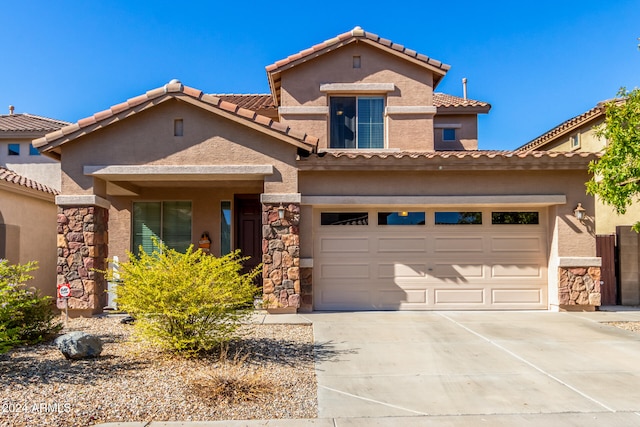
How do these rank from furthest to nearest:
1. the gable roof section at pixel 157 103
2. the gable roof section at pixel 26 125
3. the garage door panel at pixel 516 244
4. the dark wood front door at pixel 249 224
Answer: the gable roof section at pixel 26 125, the dark wood front door at pixel 249 224, the garage door panel at pixel 516 244, the gable roof section at pixel 157 103

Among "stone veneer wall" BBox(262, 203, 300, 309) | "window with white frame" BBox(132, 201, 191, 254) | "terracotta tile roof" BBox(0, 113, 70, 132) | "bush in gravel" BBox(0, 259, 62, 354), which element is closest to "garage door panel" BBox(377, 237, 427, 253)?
"stone veneer wall" BBox(262, 203, 300, 309)

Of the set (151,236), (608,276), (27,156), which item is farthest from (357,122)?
(27,156)

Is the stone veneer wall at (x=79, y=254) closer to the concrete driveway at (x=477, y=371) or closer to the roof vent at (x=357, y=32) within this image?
the concrete driveway at (x=477, y=371)

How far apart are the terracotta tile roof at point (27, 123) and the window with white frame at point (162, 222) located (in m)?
8.71

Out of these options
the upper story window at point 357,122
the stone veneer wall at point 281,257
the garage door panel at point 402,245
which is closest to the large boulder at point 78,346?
the stone veneer wall at point 281,257

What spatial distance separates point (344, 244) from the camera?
1097 cm

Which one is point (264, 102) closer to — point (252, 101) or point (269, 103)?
point (269, 103)

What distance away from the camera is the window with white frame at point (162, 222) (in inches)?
512

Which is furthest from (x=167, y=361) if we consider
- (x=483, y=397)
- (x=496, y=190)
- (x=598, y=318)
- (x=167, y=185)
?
(x=598, y=318)

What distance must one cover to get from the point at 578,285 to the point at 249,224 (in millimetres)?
8315

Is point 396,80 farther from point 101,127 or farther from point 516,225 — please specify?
point 101,127

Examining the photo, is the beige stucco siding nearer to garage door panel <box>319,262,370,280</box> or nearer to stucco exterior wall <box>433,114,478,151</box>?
garage door panel <box>319,262,370,280</box>

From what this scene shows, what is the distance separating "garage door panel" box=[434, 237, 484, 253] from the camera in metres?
11.0

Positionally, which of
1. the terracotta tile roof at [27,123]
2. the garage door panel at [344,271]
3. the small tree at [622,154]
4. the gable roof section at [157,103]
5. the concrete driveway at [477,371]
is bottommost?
the concrete driveway at [477,371]
